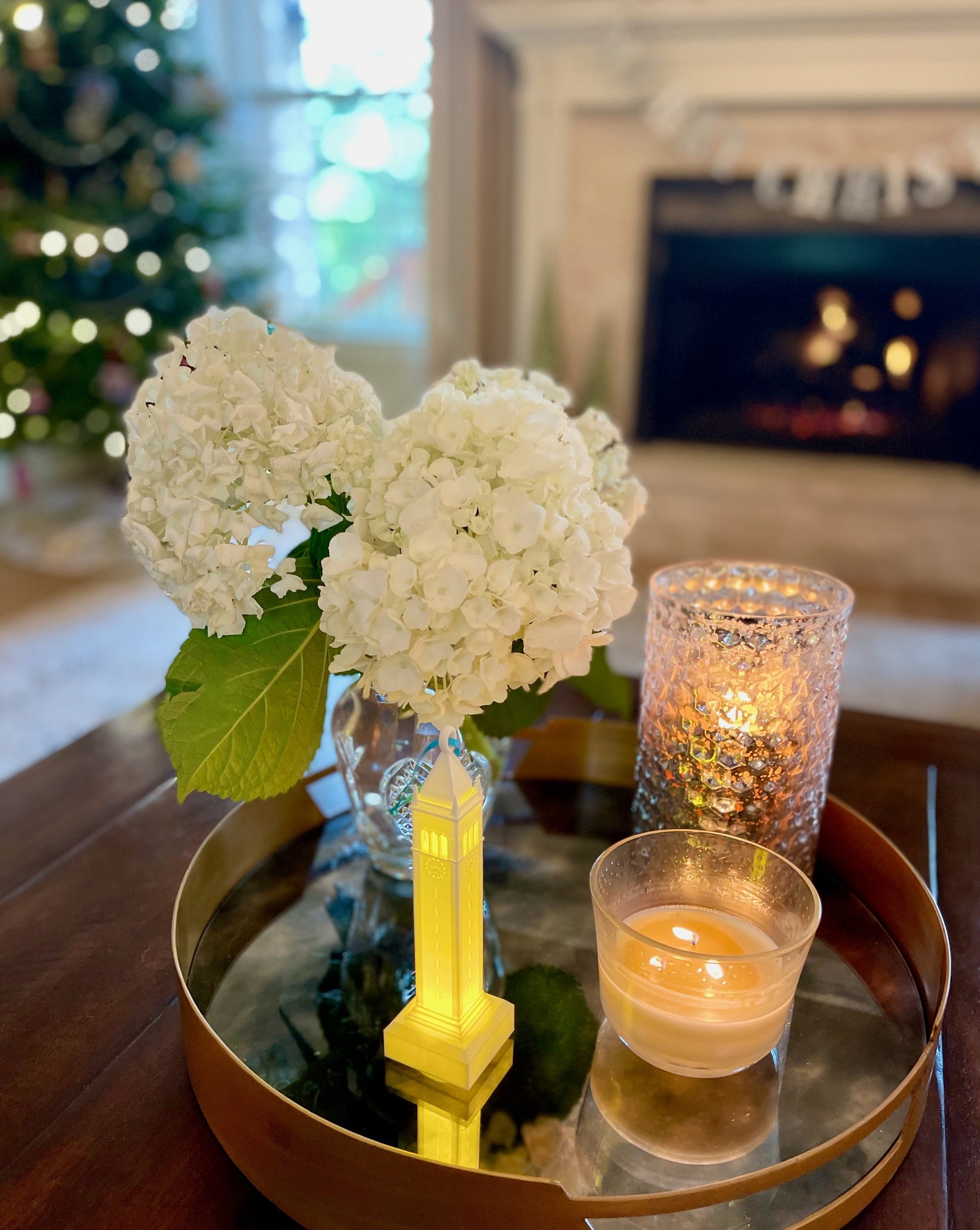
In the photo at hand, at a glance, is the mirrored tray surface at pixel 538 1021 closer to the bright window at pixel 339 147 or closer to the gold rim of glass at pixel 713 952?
the gold rim of glass at pixel 713 952

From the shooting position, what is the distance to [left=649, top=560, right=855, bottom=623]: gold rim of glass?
2.24 feet

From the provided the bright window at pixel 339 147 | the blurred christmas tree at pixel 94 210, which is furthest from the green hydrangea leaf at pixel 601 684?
the bright window at pixel 339 147

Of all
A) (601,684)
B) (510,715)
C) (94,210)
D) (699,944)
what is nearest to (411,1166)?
(699,944)

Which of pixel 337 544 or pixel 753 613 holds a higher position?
pixel 337 544

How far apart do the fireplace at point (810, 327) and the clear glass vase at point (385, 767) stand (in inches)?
109

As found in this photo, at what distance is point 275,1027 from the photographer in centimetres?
64

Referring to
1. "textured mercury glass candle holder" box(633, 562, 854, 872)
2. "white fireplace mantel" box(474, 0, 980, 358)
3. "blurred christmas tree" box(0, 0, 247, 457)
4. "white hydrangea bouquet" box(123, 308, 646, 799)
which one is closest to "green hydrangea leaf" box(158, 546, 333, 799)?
"white hydrangea bouquet" box(123, 308, 646, 799)

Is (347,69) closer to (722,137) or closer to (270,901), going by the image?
(722,137)

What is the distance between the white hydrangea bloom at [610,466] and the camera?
70 cm

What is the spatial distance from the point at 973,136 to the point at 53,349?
9.43ft

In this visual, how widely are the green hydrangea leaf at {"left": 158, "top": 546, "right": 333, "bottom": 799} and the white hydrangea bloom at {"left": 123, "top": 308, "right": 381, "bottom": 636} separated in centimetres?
3

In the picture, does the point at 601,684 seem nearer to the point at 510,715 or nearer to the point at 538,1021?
the point at 510,715

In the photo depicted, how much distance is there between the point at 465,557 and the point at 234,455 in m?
0.15

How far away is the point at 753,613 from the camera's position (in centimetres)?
83
